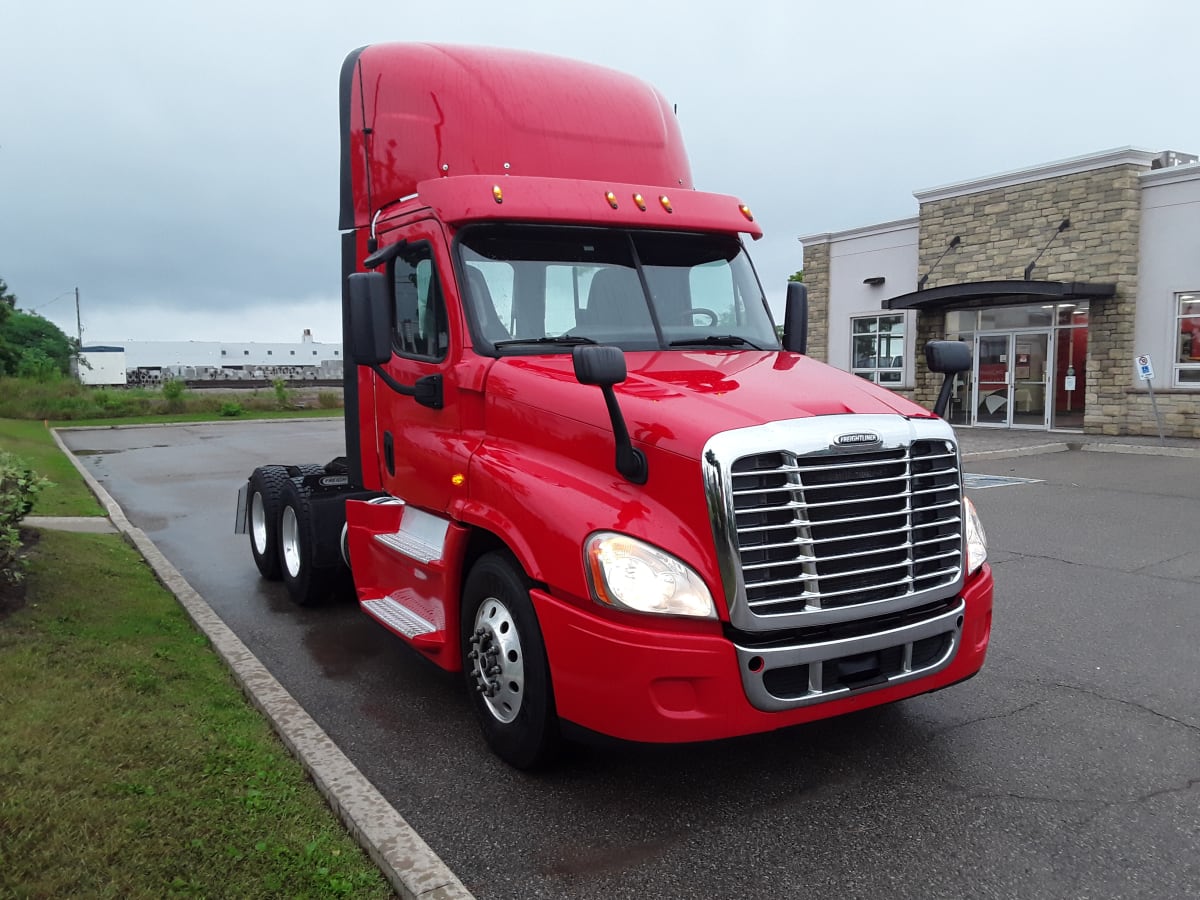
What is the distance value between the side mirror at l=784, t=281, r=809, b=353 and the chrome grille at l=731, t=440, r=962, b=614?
1.79 meters

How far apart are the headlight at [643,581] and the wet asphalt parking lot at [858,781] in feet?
1.91

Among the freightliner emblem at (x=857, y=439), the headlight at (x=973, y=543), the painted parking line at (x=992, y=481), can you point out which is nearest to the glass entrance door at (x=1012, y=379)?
the painted parking line at (x=992, y=481)

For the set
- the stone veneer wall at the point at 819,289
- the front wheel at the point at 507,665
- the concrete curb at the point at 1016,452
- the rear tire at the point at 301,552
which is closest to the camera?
the front wheel at the point at 507,665

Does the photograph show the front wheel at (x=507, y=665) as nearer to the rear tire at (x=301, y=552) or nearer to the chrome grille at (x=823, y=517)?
the chrome grille at (x=823, y=517)

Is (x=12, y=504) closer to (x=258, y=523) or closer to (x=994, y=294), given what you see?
(x=258, y=523)

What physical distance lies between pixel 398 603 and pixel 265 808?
63.6 inches

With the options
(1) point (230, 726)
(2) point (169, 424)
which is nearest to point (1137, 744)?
(1) point (230, 726)

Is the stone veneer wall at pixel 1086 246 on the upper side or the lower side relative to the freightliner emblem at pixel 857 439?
upper

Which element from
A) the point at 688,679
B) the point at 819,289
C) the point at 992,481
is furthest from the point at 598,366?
the point at 819,289

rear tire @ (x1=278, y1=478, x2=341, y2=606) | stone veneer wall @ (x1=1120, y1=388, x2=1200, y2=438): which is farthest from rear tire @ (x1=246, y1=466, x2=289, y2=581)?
stone veneer wall @ (x1=1120, y1=388, x2=1200, y2=438)

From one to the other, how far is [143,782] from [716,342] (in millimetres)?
3277

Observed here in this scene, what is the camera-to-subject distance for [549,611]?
141 inches

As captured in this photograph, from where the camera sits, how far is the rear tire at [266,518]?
741cm

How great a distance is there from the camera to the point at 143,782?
3574 millimetres
